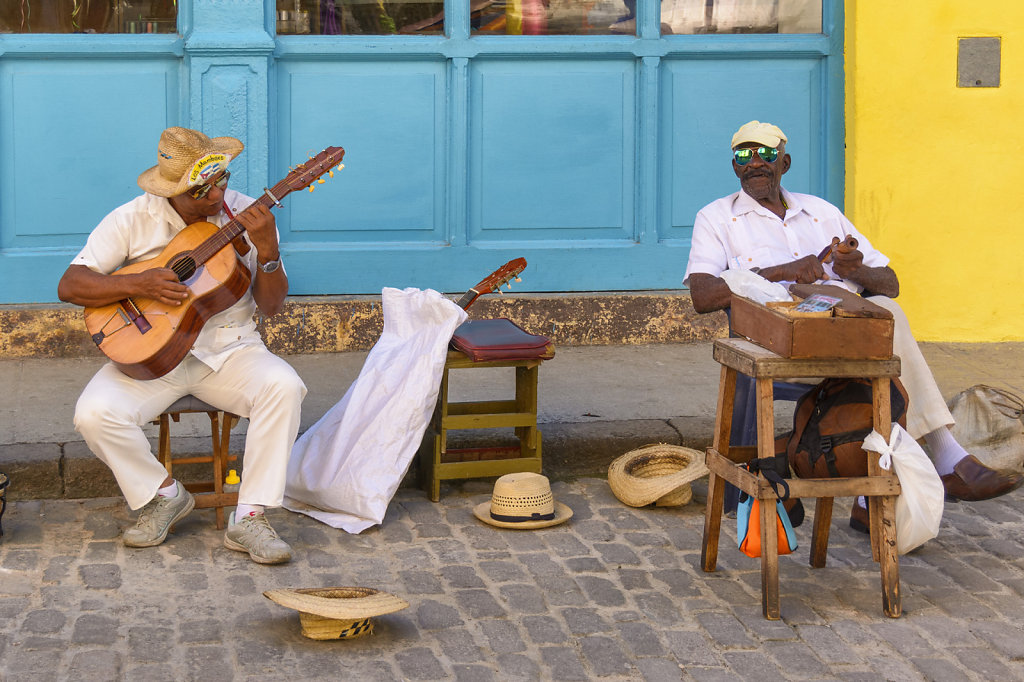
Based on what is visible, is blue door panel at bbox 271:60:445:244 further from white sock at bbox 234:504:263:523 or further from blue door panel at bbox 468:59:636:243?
white sock at bbox 234:504:263:523

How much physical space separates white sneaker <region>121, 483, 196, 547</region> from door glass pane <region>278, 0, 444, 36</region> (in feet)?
10.4

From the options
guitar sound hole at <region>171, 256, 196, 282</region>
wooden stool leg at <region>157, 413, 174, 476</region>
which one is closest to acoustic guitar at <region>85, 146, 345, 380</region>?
guitar sound hole at <region>171, 256, 196, 282</region>

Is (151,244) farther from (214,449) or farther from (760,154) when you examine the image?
(760,154)

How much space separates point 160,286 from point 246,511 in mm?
823

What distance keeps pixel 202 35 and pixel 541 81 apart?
1810mm

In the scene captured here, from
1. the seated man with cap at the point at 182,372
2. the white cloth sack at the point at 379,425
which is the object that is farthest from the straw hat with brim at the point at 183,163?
the white cloth sack at the point at 379,425

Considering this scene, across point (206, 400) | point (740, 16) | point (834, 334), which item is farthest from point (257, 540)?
point (740, 16)

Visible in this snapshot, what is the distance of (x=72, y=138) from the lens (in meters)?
6.58

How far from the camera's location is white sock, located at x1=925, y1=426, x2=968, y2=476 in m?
4.39

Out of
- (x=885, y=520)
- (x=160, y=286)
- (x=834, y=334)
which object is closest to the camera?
(x=834, y=334)

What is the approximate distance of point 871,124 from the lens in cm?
686

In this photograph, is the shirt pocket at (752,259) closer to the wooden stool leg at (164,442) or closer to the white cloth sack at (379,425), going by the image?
the white cloth sack at (379,425)

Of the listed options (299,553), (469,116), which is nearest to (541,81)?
(469,116)

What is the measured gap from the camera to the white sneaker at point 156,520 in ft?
14.1
